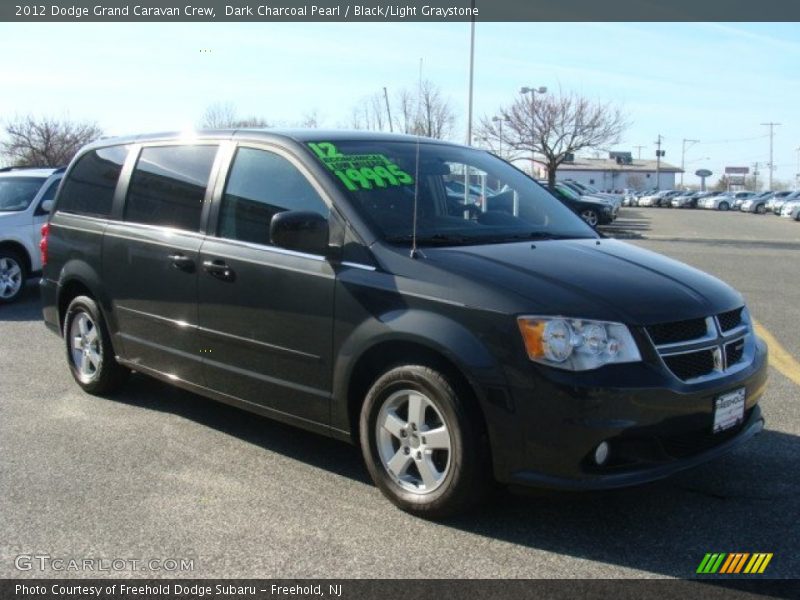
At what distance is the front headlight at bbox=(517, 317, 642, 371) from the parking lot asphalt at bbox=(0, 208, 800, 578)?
59 centimetres

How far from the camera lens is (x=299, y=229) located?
3951 millimetres

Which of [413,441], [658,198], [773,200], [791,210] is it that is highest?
[658,198]

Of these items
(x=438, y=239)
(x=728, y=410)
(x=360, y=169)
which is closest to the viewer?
(x=728, y=410)

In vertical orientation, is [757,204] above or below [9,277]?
above

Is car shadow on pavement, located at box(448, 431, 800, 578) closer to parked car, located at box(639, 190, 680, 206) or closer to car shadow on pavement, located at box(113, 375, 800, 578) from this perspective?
car shadow on pavement, located at box(113, 375, 800, 578)

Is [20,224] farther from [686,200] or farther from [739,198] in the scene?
[686,200]

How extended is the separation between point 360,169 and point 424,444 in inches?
61.5

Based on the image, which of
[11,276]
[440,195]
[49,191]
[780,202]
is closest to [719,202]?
[780,202]

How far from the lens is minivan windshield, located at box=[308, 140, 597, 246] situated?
4207 mm

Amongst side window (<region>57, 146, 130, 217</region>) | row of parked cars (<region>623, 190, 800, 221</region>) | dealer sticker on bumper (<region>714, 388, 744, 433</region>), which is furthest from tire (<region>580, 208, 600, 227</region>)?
dealer sticker on bumper (<region>714, 388, 744, 433</region>)

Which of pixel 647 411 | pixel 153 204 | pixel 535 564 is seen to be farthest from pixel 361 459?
pixel 153 204

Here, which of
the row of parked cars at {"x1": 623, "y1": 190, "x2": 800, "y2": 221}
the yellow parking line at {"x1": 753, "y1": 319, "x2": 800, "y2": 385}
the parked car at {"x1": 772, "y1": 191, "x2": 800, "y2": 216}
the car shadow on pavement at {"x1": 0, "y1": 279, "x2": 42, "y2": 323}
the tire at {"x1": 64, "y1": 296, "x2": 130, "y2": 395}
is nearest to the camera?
the tire at {"x1": 64, "y1": 296, "x2": 130, "y2": 395}

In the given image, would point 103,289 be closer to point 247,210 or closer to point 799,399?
point 247,210

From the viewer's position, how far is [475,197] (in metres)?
4.75
